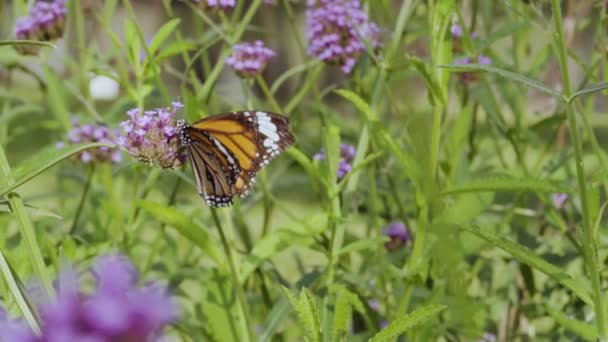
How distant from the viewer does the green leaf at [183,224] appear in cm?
103

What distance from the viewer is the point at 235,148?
113cm

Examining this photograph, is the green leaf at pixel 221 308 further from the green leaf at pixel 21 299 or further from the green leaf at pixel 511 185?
the green leaf at pixel 21 299

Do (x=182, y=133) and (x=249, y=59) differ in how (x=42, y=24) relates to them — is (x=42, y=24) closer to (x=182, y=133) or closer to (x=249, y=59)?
(x=249, y=59)

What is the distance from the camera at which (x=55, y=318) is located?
0.26m

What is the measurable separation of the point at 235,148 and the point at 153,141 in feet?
0.72

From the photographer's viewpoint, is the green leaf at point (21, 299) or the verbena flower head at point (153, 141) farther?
the verbena flower head at point (153, 141)

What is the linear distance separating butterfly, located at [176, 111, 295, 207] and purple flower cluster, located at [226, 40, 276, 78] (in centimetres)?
22

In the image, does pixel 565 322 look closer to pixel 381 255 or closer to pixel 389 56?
pixel 381 255

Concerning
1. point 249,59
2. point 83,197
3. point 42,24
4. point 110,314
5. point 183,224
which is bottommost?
point 110,314

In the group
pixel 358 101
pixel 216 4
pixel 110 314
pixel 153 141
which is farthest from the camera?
pixel 216 4

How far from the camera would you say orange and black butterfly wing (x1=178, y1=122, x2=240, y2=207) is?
3.36 ft

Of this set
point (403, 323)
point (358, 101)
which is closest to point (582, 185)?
point (403, 323)

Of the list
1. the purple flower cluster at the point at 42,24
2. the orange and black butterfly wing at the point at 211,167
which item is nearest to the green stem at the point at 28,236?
the orange and black butterfly wing at the point at 211,167

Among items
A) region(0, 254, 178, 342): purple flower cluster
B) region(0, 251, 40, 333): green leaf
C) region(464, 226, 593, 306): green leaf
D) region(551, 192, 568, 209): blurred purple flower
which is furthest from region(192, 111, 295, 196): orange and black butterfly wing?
region(0, 254, 178, 342): purple flower cluster
